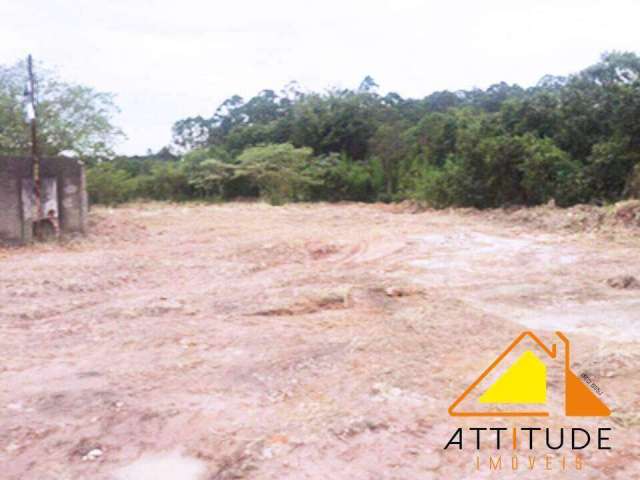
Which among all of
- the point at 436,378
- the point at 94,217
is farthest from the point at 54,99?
the point at 436,378

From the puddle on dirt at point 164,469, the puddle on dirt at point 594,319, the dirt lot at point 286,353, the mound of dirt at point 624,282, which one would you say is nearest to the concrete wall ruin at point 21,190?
the dirt lot at point 286,353

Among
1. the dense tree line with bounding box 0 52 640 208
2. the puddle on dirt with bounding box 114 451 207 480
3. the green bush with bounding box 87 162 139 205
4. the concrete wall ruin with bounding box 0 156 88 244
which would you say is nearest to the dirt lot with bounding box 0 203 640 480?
the puddle on dirt with bounding box 114 451 207 480

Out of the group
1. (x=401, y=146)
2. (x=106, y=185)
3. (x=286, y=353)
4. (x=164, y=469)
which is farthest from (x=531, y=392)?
(x=401, y=146)

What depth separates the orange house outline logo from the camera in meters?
2.84

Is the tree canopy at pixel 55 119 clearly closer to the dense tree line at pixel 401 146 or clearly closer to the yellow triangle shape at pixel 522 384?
the dense tree line at pixel 401 146

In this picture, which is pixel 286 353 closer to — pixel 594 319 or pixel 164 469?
pixel 164 469

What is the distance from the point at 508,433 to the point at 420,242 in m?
6.42

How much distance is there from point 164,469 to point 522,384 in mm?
1919

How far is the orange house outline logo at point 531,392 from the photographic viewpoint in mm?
2842

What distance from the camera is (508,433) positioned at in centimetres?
262

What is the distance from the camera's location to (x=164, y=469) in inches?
95.0

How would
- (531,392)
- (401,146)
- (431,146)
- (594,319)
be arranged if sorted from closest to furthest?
1. (531,392)
2. (594,319)
3. (431,146)
4. (401,146)

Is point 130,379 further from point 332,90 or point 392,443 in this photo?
point 332,90

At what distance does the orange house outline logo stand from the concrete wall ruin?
7823 mm
